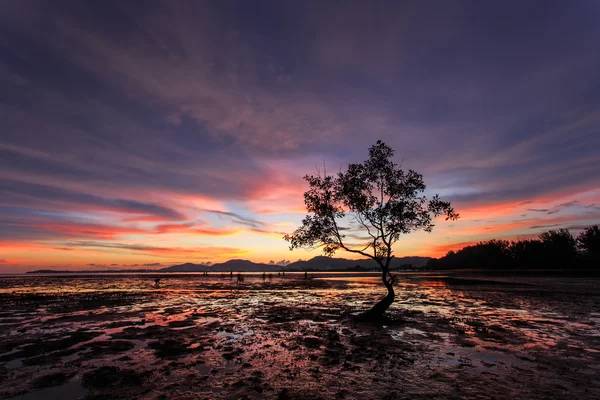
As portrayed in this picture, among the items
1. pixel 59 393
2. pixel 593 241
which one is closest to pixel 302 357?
pixel 59 393

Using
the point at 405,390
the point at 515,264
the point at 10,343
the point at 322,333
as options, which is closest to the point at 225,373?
the point at 405,390

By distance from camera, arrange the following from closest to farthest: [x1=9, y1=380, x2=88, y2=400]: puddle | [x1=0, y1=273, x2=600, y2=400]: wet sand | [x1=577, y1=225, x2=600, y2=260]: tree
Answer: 1. [x1=9, y1=380, x2=88, y2=400]: puddle
2. [x1=0, y1=273, x2=600, y2=400]: wet sand
3. [x1=577, y1=225, x2=600, y2=260]: tree

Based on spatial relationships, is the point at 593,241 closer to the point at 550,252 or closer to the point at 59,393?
the point at 550,252

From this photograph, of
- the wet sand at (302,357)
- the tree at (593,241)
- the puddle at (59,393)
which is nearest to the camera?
the puddle at (59,393)

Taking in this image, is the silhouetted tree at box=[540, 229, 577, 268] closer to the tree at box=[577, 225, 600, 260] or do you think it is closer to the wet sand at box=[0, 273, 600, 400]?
the tree at box=[577, 225, 600, 260]

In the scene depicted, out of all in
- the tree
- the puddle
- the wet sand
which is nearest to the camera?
the puddle

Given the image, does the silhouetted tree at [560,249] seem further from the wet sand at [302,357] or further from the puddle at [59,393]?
the puddle at [59,393]

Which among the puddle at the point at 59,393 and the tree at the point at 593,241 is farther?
the tree at the point at 593,241

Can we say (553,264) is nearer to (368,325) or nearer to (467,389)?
(368,325)

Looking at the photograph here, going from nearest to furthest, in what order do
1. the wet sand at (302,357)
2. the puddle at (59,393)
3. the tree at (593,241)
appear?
the puddle at (59,393) < the wet sand at (302,357) < the tree at (593,241)

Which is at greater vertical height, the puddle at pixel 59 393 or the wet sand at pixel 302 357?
the puddle at pixel 59 393

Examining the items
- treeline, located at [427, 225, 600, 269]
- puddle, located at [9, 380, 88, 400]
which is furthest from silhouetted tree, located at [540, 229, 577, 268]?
puddle, located at [9, 380, 88, 400]

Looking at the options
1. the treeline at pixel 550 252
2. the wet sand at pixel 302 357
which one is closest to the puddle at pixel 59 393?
the wet sand at pixel 302 357

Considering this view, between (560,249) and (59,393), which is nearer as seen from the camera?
(59,393)
